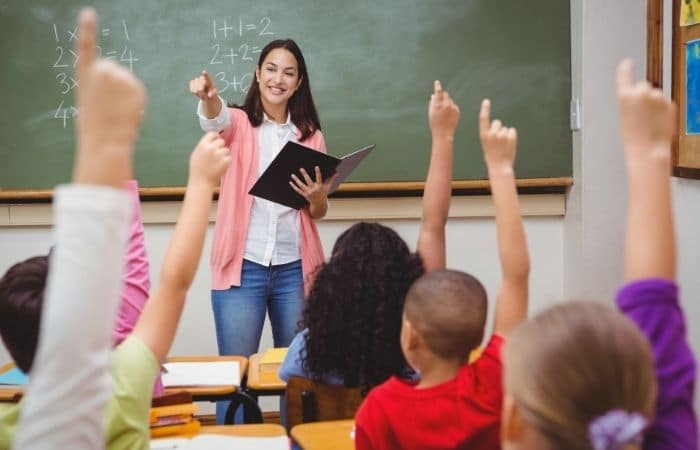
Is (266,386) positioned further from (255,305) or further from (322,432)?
(255,305)

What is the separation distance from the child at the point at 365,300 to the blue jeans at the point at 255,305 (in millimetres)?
1065

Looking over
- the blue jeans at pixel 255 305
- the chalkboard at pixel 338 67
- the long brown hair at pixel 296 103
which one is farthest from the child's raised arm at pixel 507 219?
the chalkboard at pixel 338 67

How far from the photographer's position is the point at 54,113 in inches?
157

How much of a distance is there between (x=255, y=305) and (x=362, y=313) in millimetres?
1206

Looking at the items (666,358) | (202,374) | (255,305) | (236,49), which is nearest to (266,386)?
(202,374)

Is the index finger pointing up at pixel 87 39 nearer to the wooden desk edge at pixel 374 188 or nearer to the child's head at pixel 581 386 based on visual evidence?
the child's head at pixel 581 386

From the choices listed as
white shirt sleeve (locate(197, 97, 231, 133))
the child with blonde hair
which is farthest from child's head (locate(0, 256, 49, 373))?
white shirt sleeve (locate(197, 97, 231, 133))

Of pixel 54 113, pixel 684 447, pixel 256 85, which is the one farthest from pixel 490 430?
pixel 54 113

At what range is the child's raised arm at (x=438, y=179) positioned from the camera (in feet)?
6.89

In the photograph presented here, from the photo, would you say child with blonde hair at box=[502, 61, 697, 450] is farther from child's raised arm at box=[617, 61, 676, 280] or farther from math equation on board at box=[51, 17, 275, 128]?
math equation on board at box=[51, 17, 275, 128]

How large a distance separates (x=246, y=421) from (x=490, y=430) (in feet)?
3.73

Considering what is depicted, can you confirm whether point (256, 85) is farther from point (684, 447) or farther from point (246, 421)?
point (684, 447)

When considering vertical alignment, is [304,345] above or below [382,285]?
below

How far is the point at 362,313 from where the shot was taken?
213 centimetres
